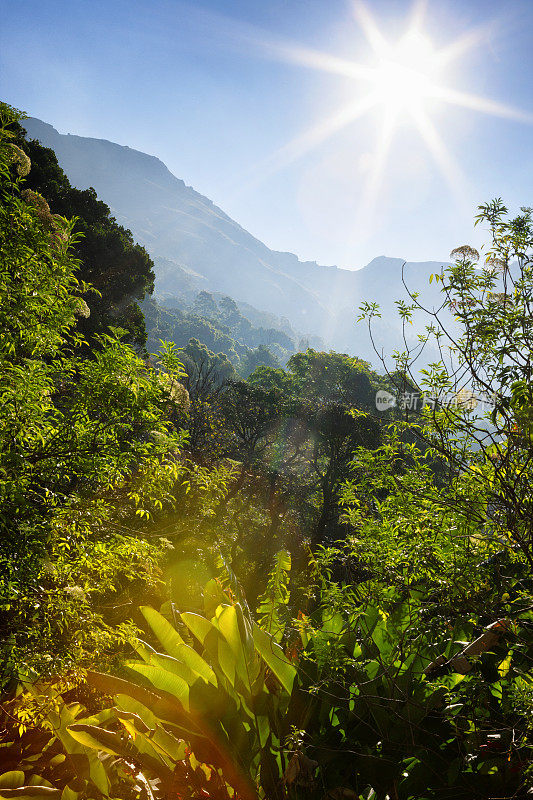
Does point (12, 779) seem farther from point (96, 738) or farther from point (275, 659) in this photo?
point (275, 659)

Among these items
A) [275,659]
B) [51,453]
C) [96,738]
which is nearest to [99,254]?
[51,453]

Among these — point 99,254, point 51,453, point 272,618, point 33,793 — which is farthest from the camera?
point 99,254

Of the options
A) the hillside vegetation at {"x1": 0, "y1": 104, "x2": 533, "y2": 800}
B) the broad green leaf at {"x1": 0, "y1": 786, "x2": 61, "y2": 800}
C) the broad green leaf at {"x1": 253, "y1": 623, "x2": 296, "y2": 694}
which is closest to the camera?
the broad green leaf at {"x1": 0, "y1": 786, "x2": 61, "y2": 800}

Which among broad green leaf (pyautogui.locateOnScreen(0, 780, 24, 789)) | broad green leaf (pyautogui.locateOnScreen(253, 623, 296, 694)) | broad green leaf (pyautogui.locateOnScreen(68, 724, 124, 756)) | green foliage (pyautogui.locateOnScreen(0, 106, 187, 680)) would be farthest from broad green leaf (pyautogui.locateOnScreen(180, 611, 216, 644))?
broad green leaf (pyautogui.locateOnScreen(0, 780, 24, 789))

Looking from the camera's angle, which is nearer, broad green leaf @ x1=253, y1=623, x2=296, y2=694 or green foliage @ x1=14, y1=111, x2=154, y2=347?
broad green leaf @ x1=253, y1=623, x2=296, y2=694

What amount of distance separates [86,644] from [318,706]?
157 cm

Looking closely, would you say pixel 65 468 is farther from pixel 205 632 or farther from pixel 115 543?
pixel 205 632

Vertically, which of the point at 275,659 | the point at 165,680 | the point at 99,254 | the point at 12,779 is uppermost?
the point at 99,254

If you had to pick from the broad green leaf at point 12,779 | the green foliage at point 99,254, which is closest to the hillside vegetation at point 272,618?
the broad green leaf at point 12,779

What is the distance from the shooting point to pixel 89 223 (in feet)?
51.8

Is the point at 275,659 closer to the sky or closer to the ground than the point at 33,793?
closer to the sky

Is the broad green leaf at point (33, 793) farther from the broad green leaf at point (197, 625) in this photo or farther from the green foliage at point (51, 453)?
the broad green leaf at point (197, 625)

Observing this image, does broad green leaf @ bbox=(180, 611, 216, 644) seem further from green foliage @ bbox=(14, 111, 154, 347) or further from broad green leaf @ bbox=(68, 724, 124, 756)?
green foliage @ bbox=(14, 111, 154, 347)

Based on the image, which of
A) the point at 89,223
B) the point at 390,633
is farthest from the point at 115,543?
the point at 89,223
